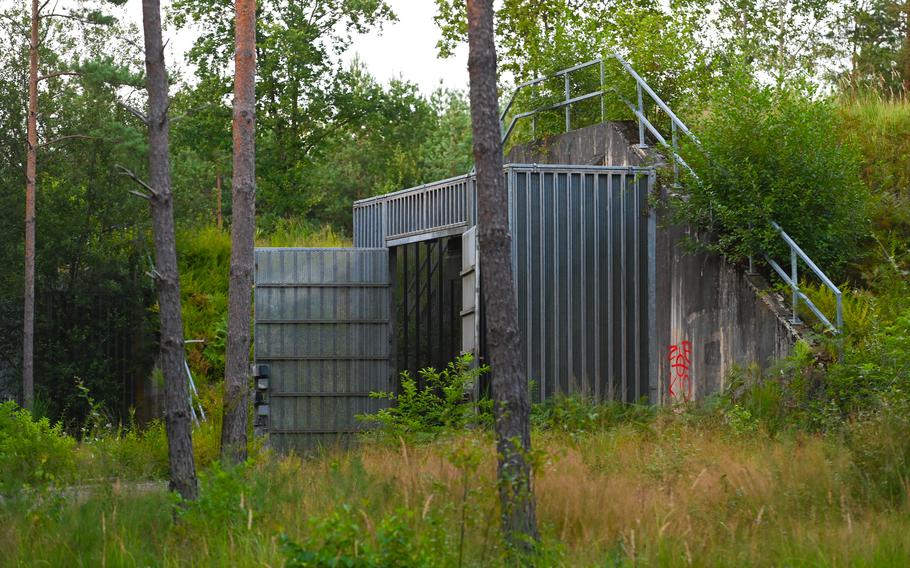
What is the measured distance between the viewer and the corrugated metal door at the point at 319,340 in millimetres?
16406

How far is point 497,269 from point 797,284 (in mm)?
5652

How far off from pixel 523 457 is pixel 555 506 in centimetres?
140

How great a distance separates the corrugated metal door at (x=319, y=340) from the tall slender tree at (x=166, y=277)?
715cm

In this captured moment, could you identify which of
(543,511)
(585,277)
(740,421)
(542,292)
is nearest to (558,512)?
(543,511)

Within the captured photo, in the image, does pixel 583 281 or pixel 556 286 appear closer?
pixel 556 286

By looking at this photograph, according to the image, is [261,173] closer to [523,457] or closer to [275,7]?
[275,7]

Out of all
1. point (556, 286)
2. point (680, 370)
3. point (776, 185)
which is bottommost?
point (680, 370)

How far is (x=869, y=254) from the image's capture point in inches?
504

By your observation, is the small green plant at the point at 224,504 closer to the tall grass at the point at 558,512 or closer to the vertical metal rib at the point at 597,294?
the tall grass at the point at 558,512

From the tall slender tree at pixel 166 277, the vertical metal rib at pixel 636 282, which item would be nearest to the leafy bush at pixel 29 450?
the tall slender tree at pixel 166 277

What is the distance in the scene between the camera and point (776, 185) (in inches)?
488

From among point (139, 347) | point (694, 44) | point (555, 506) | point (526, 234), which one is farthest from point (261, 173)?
point (555, 506)

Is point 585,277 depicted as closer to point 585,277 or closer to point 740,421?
point 585,277

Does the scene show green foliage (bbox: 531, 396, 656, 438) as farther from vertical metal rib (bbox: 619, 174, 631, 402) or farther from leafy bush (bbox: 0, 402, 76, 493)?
leafy bush (bbox: 0, 402, 76, 493)
